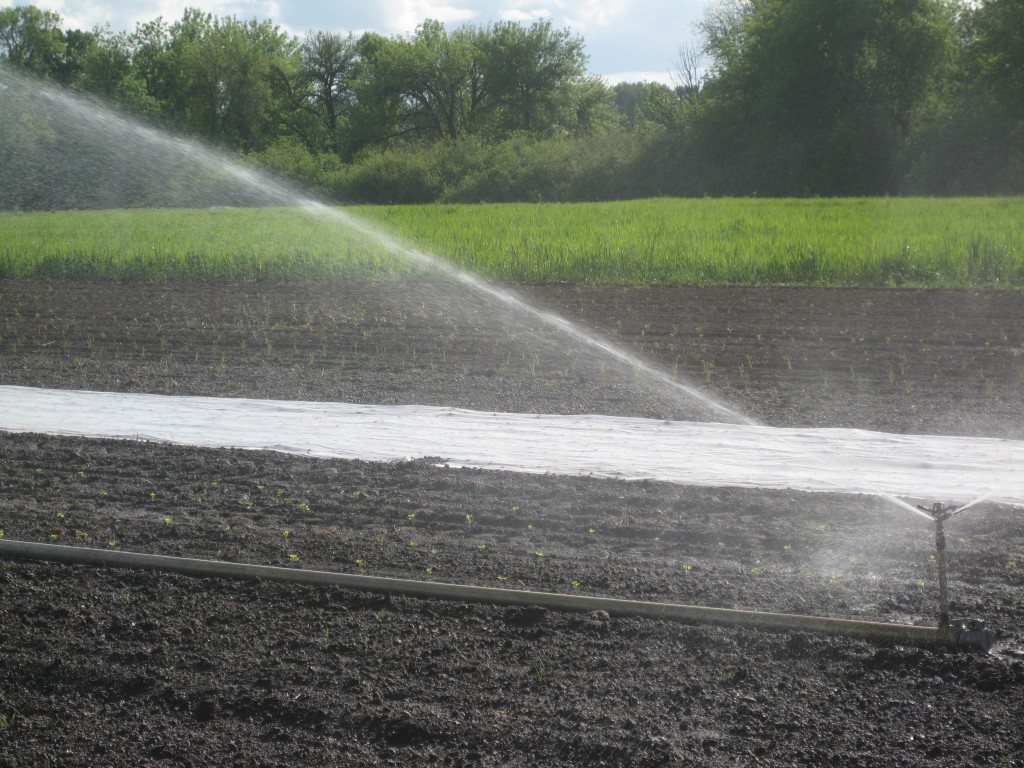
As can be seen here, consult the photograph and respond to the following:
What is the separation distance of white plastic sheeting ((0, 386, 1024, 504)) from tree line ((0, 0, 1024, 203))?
28.5 m

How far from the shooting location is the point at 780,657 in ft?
10.1

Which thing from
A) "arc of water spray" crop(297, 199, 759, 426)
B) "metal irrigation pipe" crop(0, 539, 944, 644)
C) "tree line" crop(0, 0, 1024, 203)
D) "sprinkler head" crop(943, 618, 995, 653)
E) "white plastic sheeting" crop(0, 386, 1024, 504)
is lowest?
"sprinkler head" crop(943, 618, 995, 653)

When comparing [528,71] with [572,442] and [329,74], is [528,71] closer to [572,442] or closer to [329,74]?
[329,74]

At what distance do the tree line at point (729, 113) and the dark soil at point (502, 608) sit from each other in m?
29.3

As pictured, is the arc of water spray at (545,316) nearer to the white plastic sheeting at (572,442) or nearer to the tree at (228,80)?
the white plastic sheeting at (572,442)

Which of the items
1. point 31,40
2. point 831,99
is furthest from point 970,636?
point 31,40

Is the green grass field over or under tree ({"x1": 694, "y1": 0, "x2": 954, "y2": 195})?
under

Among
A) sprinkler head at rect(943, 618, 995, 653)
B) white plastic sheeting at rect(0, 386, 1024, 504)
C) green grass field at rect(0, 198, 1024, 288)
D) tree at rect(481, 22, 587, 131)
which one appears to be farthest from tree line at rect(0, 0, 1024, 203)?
sprinkler head at rect(943, 618, 995, 653)

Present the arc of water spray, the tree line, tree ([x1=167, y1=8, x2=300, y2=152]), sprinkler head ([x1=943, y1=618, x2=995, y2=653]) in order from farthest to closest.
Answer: tree ([x1=167, y1=8, x2=300, y2=152])
the tree line
the arc of water spray
sprinkler head ([x1=943, y1=618, x2=995, y2=653])

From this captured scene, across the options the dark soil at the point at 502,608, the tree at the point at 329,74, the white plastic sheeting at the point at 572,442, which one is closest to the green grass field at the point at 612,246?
the dark soil at the point at 502,608

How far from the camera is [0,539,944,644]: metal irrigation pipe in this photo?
3.01 meters

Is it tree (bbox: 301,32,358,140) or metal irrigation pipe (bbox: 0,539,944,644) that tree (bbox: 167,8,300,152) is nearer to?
tree (bbox: 301,32,358,140)

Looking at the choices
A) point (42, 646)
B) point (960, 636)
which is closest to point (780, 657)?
point (960, 636)

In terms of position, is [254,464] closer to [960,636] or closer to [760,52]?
[960,636]
